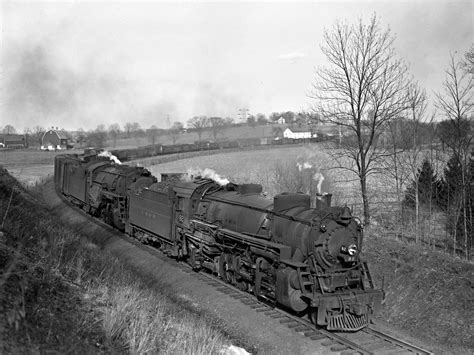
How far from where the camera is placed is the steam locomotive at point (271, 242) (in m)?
9.98

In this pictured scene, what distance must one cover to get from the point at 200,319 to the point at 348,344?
332 cm

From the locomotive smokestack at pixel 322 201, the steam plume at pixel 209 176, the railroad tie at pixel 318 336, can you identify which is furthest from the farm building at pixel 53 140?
the railroad tie at pixel 318 336

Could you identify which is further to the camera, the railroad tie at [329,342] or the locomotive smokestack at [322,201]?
the locomotive smokestack at [322,201]

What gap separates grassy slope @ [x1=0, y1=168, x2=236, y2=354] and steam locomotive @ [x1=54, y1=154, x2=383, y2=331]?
215cm

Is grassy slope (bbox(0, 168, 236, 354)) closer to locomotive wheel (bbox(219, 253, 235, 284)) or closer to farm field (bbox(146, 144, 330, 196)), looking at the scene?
locomotive wheel (bbox(219, 253, 235, 284))

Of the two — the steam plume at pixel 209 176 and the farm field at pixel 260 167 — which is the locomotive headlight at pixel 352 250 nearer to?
the steam plume at pixel 209 176

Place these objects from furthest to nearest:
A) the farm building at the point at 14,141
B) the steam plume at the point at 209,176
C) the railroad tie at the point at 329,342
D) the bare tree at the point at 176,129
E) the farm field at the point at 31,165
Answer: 1. the bare tree at the point at 176,129
2. the farm building at the point at 14,141
3. the farm field at the point at 31,165
4. the steam plume at the point at 209,176
5. the railroad tie at the point at 329,342

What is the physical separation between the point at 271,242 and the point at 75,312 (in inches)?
213

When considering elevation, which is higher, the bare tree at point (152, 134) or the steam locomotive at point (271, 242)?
the bare tree at point (152, 134)

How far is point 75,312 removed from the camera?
6.80 m

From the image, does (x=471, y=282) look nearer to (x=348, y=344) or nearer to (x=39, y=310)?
(x=348, y=344)

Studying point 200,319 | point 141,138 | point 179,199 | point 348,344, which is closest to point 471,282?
point 348,344

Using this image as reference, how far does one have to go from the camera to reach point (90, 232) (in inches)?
843

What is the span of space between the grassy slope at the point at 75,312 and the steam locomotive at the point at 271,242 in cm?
215
